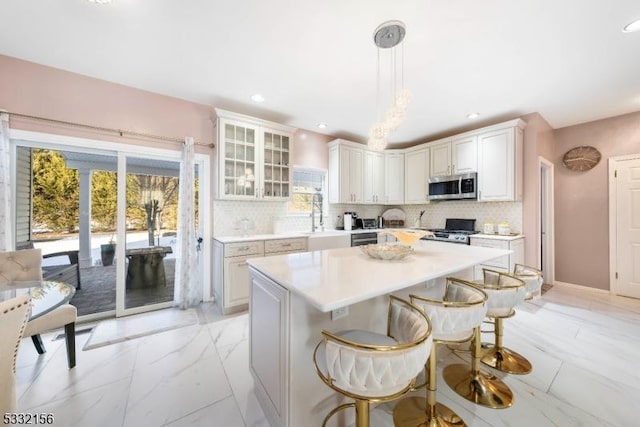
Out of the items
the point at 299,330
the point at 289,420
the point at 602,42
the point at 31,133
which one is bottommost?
the point at 289,420

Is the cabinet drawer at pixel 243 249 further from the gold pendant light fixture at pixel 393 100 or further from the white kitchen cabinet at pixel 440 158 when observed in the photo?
the white kitchen cabinet at pixel 440 158

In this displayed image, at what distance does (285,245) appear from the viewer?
3428mm

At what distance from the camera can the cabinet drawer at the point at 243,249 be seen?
9.92ft

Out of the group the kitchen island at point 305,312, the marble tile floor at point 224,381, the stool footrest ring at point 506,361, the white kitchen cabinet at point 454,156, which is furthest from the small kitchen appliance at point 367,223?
the kitchen island at point 305,312

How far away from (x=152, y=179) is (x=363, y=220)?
3.59m

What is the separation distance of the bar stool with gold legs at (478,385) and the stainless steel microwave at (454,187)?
2.72 metres

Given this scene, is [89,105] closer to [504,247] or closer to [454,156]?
[454,156]

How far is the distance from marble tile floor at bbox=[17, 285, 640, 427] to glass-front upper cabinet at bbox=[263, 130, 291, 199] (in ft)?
6.48

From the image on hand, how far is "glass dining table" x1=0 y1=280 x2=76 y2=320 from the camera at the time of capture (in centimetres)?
147

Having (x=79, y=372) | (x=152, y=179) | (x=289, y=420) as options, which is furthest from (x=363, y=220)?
(x=79, y=372)

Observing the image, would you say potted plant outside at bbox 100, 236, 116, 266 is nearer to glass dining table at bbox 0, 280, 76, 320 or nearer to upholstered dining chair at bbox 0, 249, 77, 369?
upholstered dining chair at bbox 0, 249, 77, 369

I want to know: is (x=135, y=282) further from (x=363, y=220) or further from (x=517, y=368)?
(x=517, y=368)

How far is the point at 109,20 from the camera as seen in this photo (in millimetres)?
1929

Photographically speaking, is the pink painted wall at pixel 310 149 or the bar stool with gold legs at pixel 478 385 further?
the pink painted wall at pixel 310 149
